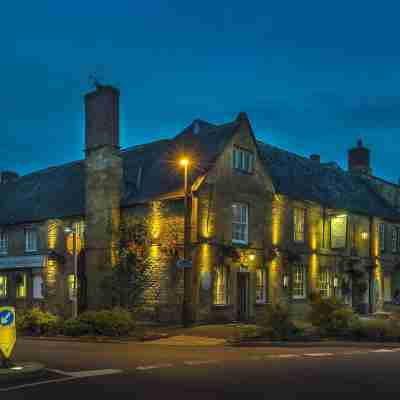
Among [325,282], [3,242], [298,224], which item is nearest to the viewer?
[298,224]

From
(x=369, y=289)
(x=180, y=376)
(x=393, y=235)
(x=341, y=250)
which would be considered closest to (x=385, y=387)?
(x=180, y=376)

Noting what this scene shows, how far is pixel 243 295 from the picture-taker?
1136 inches

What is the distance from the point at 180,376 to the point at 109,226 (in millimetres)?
17714

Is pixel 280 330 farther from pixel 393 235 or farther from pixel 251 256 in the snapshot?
pixel 393 235

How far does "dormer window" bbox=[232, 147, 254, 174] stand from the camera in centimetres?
2884

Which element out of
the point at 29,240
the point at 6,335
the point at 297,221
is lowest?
the point at 6,335

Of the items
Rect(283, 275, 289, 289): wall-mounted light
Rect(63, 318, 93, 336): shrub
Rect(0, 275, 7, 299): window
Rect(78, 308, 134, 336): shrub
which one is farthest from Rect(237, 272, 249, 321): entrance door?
Rect(0, 275, 7, 299): window

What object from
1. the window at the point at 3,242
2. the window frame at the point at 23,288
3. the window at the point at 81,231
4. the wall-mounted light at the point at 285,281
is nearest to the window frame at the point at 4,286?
the window frame at the point at 23,288

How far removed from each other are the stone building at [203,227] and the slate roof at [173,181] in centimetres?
9

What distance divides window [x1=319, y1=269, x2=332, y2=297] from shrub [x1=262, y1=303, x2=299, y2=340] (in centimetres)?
1436

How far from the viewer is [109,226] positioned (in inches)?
1137

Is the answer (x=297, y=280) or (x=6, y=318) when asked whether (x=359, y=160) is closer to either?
(x=297, y=280)

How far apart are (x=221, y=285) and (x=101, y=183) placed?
24.9ft

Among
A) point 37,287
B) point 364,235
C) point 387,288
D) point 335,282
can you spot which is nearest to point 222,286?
point 335,282
